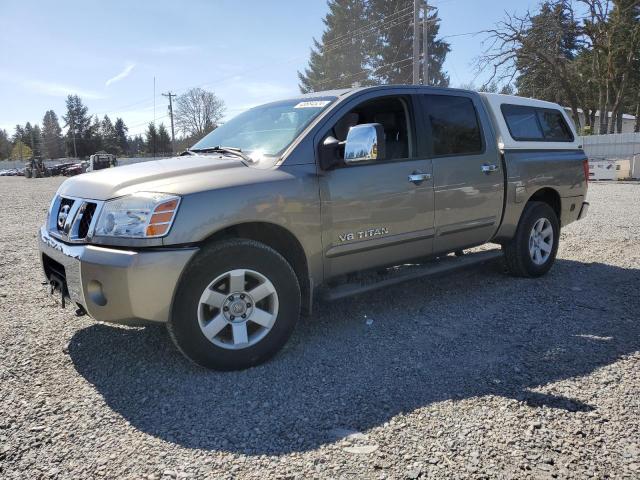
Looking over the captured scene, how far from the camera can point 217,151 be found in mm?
3906

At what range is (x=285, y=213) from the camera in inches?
130

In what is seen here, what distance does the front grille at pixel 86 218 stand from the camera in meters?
3.03

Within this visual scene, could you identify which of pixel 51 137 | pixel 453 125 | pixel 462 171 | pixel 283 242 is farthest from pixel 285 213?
pixel 51 137

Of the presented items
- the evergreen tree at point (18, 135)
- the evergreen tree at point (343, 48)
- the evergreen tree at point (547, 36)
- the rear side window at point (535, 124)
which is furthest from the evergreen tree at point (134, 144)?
the rear side window at point (535, 124)

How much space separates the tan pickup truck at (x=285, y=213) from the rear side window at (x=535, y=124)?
60 millimetres

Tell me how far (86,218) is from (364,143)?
6.11ft

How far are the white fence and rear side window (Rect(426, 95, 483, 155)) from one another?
2225 cm

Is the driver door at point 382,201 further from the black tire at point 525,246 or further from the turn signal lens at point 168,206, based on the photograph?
the black tire at point 525,246

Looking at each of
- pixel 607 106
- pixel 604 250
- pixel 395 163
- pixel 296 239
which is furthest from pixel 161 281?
pixel 607 106

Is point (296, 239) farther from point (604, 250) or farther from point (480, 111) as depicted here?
point (604, 250)

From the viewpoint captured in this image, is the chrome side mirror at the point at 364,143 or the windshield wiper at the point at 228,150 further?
the windshield wiper at the point at 228,150

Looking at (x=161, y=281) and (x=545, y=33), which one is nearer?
(x=161, y=281)

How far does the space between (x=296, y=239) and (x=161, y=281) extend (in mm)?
973

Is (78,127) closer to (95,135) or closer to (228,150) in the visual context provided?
(95,135)
